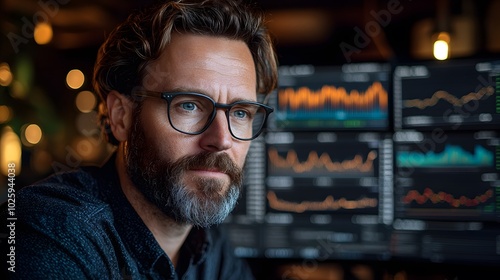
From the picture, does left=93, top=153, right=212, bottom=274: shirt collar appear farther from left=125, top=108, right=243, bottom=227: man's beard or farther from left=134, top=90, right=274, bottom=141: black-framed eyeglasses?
left=134, top=90, right=274, bottom=141: black-framed eyeglasses

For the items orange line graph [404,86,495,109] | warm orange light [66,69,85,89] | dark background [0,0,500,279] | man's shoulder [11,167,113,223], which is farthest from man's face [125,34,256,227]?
warm orange light [66,69,85,89]

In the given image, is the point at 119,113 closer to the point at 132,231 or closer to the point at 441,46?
the point at 132,231

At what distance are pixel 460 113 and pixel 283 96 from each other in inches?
26.2

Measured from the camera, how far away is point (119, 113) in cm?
130

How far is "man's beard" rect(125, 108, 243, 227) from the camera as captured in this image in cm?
117

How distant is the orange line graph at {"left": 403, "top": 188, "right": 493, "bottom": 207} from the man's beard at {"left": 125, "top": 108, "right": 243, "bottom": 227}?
1.02m

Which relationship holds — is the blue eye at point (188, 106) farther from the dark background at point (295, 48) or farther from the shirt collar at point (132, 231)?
the dark background at point (295, 48)

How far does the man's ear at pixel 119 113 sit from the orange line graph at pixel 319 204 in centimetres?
98

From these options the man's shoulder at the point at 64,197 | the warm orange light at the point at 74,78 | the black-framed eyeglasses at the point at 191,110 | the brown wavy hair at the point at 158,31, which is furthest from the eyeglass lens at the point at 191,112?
the warm orange light at the point at 74,78

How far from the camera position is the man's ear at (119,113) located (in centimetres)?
128

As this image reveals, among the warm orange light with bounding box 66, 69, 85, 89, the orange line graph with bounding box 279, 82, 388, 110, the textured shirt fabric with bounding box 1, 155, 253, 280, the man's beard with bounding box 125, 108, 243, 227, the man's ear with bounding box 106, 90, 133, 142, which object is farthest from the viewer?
the warm orange light with bounding box 66, 69, 85, 89

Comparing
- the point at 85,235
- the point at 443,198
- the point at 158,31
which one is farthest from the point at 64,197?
the point at 443,198

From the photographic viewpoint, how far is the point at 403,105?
6.72 ft

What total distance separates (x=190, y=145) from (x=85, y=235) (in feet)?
0.95
